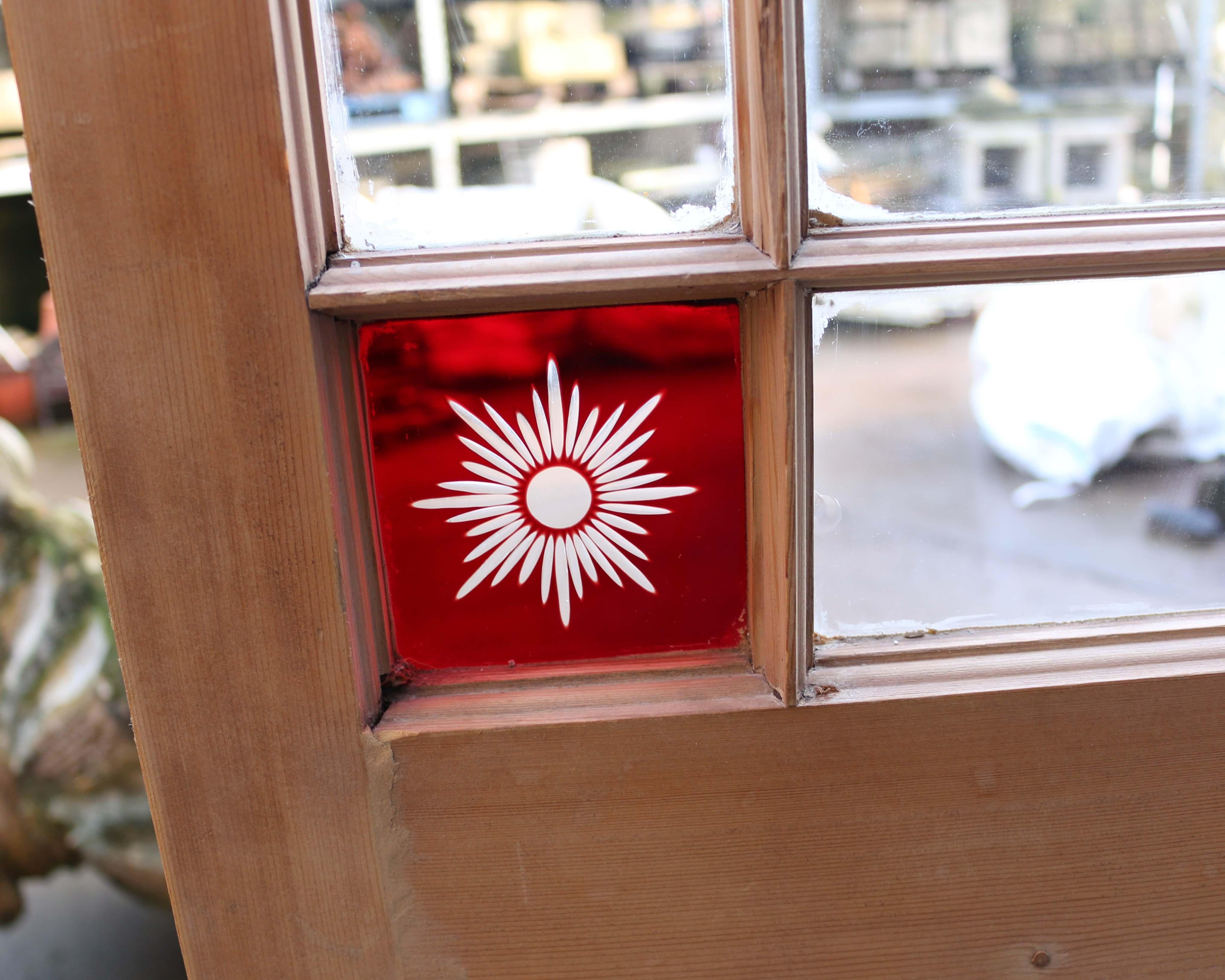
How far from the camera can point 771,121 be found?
1.83 feet

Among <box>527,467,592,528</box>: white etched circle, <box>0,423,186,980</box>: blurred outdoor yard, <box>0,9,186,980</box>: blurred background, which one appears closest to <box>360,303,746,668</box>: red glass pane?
<box>527,467,592,528</box>: white etched circle

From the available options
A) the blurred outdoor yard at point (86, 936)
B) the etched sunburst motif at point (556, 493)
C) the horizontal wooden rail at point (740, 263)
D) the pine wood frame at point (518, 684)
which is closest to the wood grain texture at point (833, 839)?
the pine wood frame at point (518, 684)

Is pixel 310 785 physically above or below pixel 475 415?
below

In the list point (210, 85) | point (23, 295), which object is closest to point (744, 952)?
point (210, 85)

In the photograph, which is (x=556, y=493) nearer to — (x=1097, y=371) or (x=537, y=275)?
(x=537, y=275)

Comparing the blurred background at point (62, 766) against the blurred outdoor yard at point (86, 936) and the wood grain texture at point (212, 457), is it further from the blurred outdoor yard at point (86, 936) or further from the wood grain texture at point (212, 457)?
the wood grain texture at point (212, 457)

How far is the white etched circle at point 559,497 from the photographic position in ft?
2.12

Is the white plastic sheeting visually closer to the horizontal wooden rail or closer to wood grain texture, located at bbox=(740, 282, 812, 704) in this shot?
the horizontal wooden rail

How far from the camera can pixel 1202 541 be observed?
0.85 metres

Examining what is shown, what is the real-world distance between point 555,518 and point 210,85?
1.13ft

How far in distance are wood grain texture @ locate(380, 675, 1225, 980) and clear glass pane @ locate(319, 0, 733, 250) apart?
1.17ft

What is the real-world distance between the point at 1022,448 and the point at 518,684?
43.1 inches

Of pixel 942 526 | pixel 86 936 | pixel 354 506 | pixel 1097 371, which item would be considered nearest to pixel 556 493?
pixel 354 506

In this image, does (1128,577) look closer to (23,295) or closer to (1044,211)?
(1044,211)
